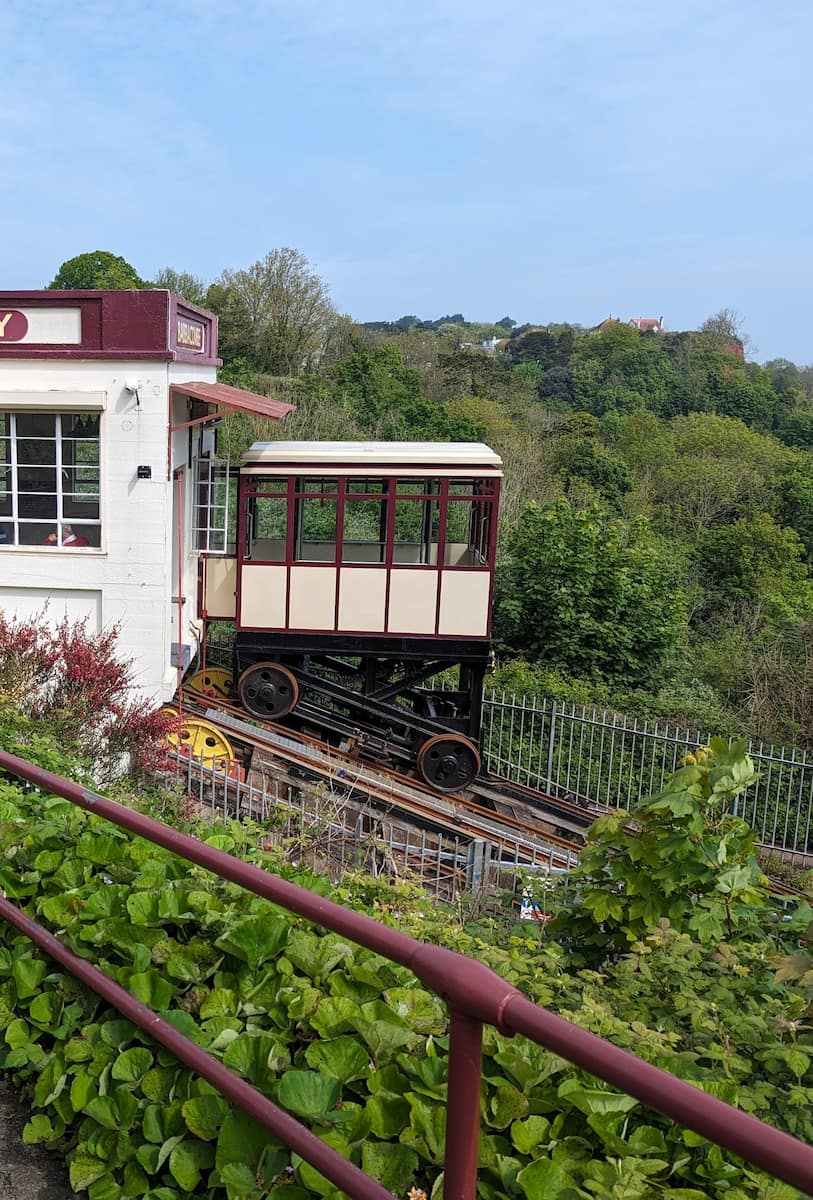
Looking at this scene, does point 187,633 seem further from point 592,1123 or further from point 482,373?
point 482,373

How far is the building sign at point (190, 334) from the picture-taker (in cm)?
1108

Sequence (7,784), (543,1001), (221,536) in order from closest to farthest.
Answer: (543,1001), (7,784), (221,536)

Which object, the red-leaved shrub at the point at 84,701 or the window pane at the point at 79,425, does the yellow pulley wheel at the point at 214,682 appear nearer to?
the red-leaved shrub at the point at 84,701

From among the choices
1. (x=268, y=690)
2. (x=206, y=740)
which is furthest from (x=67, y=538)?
(x=268, y=690)

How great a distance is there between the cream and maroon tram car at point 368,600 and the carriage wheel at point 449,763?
0.05 ft

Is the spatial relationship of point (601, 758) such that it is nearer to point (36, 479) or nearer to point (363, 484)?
point (363, 484)

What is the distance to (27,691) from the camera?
909 cm

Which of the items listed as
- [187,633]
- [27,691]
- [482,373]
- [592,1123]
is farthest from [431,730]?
[482,373]

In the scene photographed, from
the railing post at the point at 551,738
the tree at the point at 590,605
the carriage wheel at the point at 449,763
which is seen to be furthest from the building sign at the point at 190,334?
the tree at the point at 590,605

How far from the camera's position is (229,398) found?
1104cm

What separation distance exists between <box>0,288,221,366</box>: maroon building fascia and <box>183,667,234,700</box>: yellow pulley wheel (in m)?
4.54

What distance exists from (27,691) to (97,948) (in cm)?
663

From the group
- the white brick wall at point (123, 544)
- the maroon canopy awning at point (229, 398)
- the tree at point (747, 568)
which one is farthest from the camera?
the tree at point (747, 568)

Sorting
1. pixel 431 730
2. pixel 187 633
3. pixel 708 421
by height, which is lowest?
pixel 431 730
